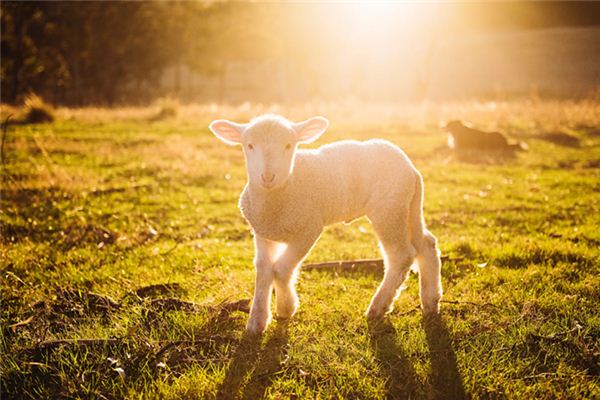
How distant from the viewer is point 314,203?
4.31m

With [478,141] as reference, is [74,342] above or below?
below

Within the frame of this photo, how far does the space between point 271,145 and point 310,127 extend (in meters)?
0.53

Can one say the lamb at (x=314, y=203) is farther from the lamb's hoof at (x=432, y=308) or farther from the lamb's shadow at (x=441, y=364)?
the lamb's shadow at (x=441, y=364)

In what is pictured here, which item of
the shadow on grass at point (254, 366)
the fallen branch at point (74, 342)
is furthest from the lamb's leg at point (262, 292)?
the fallen branch at point (74, 342)

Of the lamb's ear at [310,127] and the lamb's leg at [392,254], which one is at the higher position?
the lamb's ear at [310,127]

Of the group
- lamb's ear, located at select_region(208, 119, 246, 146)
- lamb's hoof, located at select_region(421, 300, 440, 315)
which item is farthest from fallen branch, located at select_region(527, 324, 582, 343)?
lamb's ear, located at select_region(208, 119, 246, 146)

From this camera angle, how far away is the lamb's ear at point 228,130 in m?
4.28

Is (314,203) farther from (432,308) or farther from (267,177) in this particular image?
(432,308)

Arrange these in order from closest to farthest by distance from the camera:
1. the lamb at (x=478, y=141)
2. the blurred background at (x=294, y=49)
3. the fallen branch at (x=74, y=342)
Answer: the fallen branch at (x=74, y=342) < the lamb at (x=478, y=141) < the blurred background at (x=294, y=49)

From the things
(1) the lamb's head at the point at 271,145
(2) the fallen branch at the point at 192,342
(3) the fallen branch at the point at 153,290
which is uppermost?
(1) the lamb's head at the point at 271,145

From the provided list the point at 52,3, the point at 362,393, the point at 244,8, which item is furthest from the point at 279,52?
the point at 362,393

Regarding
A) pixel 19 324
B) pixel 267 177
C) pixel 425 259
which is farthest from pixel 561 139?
pixel 19 324

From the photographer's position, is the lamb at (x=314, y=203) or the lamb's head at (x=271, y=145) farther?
the lamb at (x=314, y=203)

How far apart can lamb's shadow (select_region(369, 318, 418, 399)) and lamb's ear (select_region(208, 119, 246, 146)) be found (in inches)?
78.8
